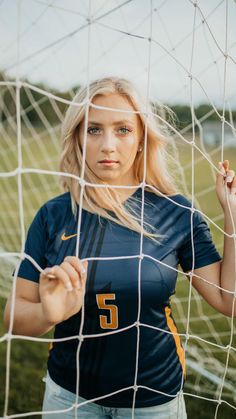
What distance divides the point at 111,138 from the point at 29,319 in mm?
379

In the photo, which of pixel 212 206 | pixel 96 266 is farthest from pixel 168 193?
pixel 212 206

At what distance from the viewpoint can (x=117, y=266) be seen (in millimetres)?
989

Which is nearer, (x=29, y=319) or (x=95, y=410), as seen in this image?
(x=29, y=319)

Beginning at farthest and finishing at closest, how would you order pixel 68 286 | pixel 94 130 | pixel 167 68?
pixel 167 68 < pixel 94 130 < pixel 68 286

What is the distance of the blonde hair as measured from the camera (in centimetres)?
103

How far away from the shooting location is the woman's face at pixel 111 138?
99cm

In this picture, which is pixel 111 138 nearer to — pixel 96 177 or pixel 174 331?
pixel 96 177

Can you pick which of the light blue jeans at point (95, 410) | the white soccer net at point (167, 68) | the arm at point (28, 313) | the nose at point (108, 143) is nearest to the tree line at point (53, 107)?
the white soccer net at point (167, 68)

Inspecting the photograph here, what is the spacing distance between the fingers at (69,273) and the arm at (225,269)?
1.16 ft

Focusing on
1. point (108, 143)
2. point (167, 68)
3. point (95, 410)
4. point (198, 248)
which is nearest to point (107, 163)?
point (108, 143)

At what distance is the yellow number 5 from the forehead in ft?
1.14

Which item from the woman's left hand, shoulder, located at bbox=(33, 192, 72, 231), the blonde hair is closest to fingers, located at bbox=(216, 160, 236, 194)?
the woman's left hand

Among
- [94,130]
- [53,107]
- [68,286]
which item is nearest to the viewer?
[68,286]

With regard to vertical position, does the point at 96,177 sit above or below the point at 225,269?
above
